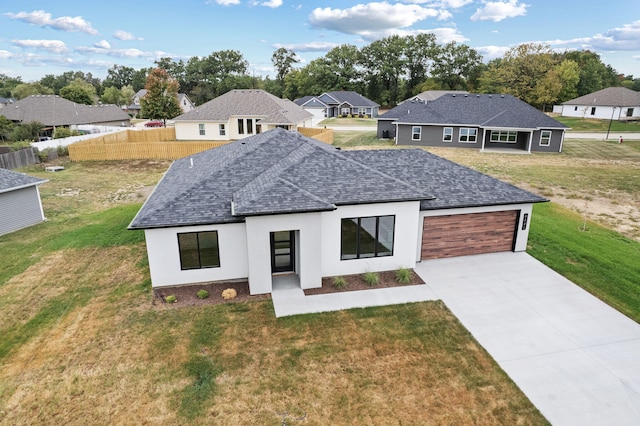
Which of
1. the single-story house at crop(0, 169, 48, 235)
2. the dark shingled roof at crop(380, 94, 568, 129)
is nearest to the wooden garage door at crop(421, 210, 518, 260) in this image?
the single-story house at crop(0, 169, 48, 235)

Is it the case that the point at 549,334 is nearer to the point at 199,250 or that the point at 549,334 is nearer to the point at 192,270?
the point at 199,250

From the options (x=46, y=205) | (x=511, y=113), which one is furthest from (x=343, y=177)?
(x=511, y=113)

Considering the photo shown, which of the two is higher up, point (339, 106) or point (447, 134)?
point (339, 106)

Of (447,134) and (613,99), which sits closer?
(447,134)

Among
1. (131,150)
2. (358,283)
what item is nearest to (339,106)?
(131,150)

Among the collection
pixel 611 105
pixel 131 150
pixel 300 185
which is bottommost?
pixel 131 150

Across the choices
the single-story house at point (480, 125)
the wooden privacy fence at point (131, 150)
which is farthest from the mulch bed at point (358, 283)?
the single-story house at point (480, 125)

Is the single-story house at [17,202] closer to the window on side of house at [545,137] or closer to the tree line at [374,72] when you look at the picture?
the window on side of house at [545,137]
